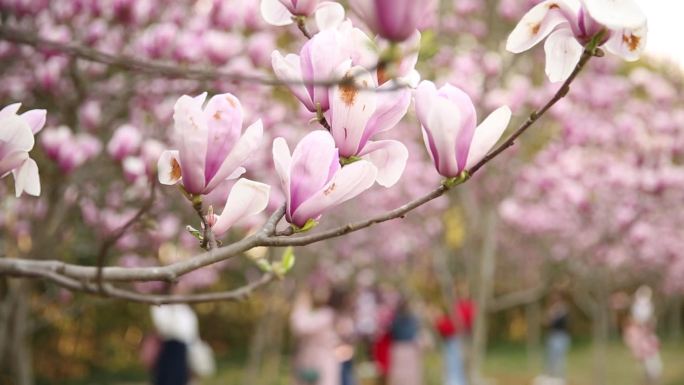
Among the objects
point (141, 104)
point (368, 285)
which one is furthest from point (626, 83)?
point (368, 285)

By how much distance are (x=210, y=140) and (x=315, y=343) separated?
4.81 meters

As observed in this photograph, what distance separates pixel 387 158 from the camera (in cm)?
114

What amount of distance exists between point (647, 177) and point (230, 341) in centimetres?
1167

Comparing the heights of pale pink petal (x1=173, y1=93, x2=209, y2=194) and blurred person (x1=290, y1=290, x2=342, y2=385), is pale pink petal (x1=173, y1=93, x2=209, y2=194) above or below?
above

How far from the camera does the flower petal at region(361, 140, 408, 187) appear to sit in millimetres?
1130

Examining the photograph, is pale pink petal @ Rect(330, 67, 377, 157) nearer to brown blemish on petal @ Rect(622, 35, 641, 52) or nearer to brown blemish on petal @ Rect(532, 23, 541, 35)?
brown blemish on petal @ Rect(532, 23, 541, 35)

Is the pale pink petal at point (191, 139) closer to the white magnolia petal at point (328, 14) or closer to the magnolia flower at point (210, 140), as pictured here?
the magnolia flower at point (210, 140)

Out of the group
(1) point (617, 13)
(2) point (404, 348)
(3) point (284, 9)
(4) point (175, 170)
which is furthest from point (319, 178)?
(2) point (404, 348)

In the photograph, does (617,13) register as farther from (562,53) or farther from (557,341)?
(557,341)

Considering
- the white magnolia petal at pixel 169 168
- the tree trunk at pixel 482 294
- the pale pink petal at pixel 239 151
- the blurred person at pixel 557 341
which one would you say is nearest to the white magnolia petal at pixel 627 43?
the pale pink petal at pixel 239 151

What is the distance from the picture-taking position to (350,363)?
7.93 metres

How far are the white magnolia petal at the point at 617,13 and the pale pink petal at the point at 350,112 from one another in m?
0.31

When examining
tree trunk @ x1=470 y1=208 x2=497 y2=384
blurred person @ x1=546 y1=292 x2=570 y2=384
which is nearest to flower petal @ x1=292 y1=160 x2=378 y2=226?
tree trunk @ x1=470 y1=208 x2=497 y2=384

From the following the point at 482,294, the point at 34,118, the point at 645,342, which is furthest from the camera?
the point at 645,342
